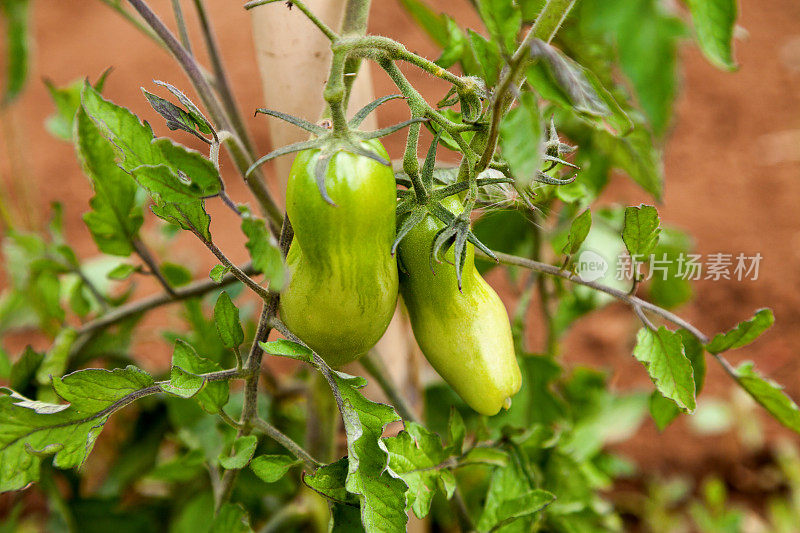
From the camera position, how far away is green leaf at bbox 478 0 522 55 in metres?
0.28

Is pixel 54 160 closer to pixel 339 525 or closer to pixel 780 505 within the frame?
pixel 339 525

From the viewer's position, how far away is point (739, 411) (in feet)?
3.55

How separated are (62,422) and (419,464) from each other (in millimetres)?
197

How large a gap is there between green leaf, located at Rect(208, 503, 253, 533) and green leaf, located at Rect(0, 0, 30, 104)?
40cm

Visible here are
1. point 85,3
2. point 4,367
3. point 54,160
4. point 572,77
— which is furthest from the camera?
point 85,3

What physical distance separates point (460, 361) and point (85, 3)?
203cm

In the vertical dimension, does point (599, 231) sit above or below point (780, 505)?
above

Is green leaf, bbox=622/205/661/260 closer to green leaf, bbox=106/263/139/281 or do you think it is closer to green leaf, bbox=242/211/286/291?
green leaf, bbox=242/211/286/291

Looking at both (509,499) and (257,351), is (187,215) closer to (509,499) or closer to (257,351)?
(257,351)

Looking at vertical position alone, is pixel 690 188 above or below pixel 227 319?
below

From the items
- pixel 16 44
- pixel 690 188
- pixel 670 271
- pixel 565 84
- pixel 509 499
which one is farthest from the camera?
pixel 690 188

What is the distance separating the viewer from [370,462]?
0.35 meters

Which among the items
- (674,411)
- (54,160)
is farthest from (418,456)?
(54,160)

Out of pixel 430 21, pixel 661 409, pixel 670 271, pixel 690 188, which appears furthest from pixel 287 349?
pixel 690 188
